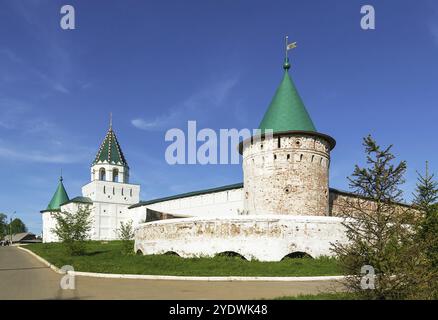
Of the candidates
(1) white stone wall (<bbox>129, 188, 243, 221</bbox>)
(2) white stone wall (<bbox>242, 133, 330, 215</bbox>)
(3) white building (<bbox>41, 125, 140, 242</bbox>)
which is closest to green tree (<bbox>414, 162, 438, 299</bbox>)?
(2) white stone wall (<bbox>242, 133, 330, 215</bbox>)

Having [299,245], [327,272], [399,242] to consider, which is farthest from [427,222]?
[299,245]

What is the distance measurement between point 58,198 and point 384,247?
56.5 m

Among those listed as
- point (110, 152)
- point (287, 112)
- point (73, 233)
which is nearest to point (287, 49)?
point (287, 112)

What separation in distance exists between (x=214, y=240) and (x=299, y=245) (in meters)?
3.92

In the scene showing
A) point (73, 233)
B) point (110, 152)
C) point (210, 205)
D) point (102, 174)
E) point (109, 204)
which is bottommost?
point (73, 233)

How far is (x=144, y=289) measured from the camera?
10531mm

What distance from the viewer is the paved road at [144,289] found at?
9.31 metres

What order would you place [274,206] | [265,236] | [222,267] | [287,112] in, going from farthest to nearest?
[287,112], [274,206], [265,236], [222,267]

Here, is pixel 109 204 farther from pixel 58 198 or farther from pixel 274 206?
pixel 274 206

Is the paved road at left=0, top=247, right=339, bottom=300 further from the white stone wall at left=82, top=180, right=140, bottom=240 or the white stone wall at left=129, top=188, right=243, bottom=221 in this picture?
the white stone wall at left=82, top=180, right=140, bottom=240

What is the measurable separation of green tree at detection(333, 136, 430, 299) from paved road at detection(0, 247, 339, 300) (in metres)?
2.05

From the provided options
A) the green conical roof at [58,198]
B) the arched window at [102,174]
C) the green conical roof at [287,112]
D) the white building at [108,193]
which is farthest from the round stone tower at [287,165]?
the green conical roof at [58,198]

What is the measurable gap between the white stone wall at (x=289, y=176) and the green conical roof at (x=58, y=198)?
4095 centimetres
